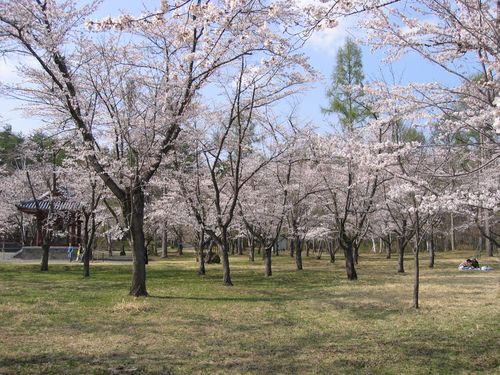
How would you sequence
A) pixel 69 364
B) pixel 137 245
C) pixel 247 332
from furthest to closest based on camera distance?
pixel 137 245 → pixel 247 332 → pixel 69 364

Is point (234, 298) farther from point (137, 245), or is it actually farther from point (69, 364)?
point (69, 364)

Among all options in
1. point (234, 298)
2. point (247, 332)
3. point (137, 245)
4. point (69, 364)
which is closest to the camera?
point (69, 364)

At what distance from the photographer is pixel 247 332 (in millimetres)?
7633

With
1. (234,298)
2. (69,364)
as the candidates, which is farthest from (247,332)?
(234,298)

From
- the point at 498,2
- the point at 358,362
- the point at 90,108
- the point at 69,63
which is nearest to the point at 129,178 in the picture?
the point at 90,108

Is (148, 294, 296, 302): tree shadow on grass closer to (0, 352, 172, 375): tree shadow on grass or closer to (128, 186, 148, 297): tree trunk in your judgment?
(128, 186, 148, 297): tree trunk

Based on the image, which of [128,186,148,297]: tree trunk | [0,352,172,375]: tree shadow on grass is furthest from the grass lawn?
[128,186,148,297]: tree trunk

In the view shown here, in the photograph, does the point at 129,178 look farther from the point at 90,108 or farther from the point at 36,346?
the point at 36,346

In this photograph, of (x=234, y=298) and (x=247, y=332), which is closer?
(x=247, y=332)

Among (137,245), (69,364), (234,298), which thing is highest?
(137,245)

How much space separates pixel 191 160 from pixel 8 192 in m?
20.4

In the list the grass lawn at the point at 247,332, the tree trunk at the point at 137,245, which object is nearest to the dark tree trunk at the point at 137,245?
the tree trunk at the point at 137,245

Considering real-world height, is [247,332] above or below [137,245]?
below

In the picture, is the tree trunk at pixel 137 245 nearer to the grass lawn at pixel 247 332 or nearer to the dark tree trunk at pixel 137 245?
the dark tree trunk at pixel 137 245
